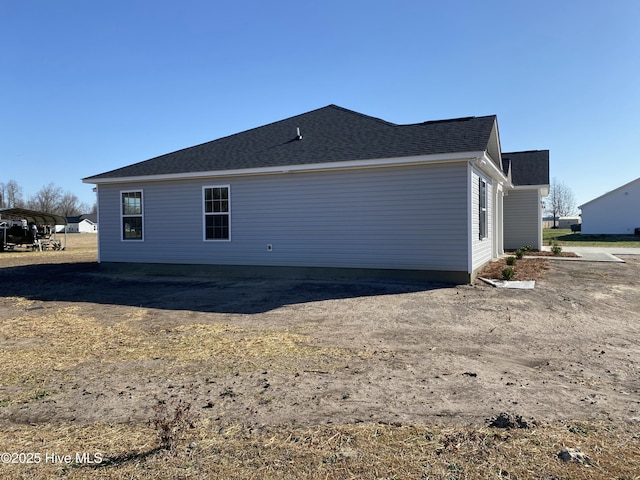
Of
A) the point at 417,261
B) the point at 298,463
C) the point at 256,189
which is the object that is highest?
the point at 256,189

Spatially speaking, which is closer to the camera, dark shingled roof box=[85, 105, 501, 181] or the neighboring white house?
dark shingled roof box=[85, 105, 501, 181]

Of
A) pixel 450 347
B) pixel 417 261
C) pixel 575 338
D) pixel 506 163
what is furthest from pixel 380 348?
pixel 506 163

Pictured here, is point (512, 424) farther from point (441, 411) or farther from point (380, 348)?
point (380, 348)

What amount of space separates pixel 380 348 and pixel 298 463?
107 inches

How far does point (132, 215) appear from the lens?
13.9m

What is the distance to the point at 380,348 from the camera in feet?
17.4

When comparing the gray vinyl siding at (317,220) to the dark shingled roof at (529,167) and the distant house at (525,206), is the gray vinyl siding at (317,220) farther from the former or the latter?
the distant house at (525,206)

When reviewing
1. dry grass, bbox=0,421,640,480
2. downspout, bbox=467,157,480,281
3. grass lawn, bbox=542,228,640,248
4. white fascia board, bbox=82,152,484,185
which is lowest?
dry grass, bbox=0,421,640,480

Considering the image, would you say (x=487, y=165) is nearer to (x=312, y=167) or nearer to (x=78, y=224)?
(x=312, y=167)

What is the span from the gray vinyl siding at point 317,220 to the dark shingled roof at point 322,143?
0.42 meters

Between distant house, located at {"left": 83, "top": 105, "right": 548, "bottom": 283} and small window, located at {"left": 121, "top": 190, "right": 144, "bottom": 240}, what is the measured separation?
32mm

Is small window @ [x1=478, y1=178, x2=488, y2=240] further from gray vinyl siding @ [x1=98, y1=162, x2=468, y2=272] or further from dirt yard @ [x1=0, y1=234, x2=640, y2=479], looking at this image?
dirt yard @ [x1=0, y1=234, x2=640, y2=479]

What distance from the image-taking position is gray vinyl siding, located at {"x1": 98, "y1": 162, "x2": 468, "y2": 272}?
10.4 meters

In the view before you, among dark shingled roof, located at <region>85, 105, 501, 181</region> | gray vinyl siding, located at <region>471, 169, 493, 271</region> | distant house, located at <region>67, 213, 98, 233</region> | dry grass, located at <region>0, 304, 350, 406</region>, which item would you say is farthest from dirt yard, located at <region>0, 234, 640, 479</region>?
distant house, located at <region>67, 213, 98, 233</region>
